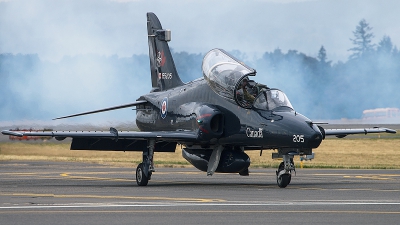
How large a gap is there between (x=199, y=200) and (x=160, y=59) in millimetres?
12368

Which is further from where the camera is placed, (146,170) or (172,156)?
(172,156)

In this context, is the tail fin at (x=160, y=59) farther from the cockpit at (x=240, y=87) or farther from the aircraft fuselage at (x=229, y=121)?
the cockpit at (x=240, y=87)

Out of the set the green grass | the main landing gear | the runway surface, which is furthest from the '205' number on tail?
the green grass

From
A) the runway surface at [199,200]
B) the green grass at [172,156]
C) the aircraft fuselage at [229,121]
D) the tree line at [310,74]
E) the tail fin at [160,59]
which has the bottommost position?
the runway surface at [199,200]

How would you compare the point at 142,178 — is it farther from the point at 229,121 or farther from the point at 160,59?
the point at 160,59

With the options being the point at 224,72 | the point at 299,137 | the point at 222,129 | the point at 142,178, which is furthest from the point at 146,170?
the point at 299,137

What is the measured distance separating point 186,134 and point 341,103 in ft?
151

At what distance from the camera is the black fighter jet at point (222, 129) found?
A: 20.0 meters

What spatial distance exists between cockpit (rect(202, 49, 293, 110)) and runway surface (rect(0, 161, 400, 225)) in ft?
7.04

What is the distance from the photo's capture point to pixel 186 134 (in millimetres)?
22203

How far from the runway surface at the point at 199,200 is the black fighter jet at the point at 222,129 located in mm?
796

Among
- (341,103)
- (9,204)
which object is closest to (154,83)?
(9,204)

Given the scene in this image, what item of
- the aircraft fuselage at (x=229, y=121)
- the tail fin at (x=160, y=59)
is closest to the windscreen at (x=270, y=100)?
the aircraft fuselage at (x=229, y=121)

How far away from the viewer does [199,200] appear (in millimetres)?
16094
